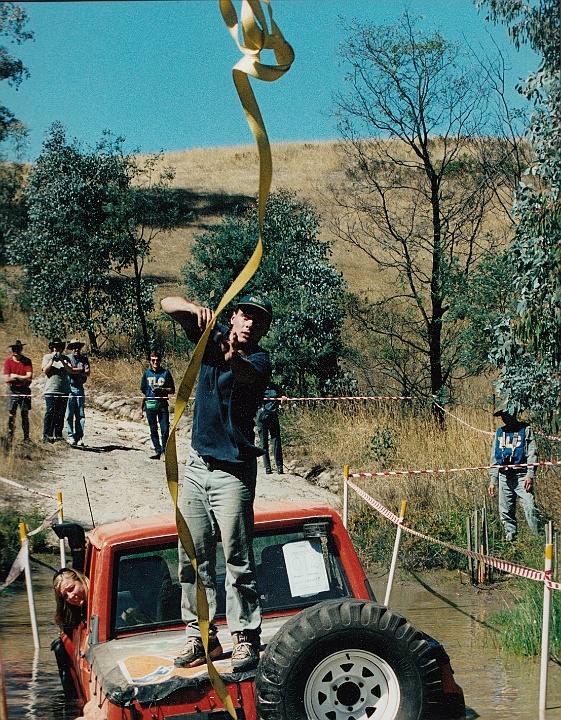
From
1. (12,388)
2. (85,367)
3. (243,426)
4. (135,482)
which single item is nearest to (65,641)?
(243,426)

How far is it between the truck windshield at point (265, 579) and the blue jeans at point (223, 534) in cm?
33

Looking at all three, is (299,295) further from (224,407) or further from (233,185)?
(224,407)

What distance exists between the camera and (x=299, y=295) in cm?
1292

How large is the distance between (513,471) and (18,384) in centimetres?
486

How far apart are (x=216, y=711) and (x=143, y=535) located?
0.85m

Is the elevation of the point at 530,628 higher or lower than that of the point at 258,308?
lower

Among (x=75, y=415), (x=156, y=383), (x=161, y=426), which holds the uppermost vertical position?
(x=156, y=383)

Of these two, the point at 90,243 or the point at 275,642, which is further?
the point at 90,243

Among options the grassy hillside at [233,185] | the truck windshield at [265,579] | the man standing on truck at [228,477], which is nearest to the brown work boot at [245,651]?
the man standing on truck at [228,477]

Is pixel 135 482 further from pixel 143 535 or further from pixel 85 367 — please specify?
pixel 143 535

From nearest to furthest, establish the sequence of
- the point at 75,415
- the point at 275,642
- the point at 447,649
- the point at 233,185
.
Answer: the point at 275,642 → the point at 447,649 → the point at 75,415 → the point at 233,185

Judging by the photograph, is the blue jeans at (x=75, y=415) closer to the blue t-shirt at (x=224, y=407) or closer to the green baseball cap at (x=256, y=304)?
the blue t-shirt at (x=224, y=407)

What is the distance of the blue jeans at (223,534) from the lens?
3.71 metres

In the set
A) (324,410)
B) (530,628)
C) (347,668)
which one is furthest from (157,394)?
(347,668)
